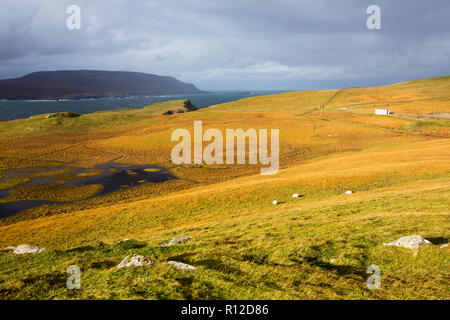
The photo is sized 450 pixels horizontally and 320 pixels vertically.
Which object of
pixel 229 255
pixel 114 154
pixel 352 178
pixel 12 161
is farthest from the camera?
pixel 114 154

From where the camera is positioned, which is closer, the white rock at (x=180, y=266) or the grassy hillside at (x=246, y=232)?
the grassy hillside at (x=246, y=232)

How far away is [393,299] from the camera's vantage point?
8406 mm

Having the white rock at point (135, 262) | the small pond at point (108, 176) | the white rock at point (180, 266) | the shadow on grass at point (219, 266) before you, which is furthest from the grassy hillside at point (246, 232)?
the small pond at point (108, 176)

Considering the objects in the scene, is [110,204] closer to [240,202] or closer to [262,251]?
[240,202]

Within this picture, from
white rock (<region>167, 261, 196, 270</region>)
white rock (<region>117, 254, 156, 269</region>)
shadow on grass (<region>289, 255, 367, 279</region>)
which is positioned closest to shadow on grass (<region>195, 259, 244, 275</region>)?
white rock (<region>167, 261, 196, 270</region>)

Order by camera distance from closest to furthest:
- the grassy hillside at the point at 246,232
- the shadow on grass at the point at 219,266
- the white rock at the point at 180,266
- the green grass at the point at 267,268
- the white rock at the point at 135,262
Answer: the green grass at the point at 267,268, the grassy hillside at the point at 246,232, the shadow on grass at the point at 219,266, the white rock at the point at 180,266, the white rock at the point at 135,262

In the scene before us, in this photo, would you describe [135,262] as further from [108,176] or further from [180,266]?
[108,176]

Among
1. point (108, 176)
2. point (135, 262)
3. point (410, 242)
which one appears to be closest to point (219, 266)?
point (135, 262)

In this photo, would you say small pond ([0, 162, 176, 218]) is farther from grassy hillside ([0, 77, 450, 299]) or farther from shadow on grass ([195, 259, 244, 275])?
shadow on grass ([195, 259, 244, 275])

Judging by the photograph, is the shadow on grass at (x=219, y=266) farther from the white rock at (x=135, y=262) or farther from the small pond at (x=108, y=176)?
the small pond at (x=108, y=176)

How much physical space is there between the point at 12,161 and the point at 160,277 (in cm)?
8111

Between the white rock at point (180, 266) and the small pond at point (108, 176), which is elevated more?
the white rock at point (180, 266)

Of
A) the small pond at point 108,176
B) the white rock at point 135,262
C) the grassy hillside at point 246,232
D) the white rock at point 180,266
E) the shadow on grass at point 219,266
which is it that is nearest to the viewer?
the grassy hillside at point 246,232
